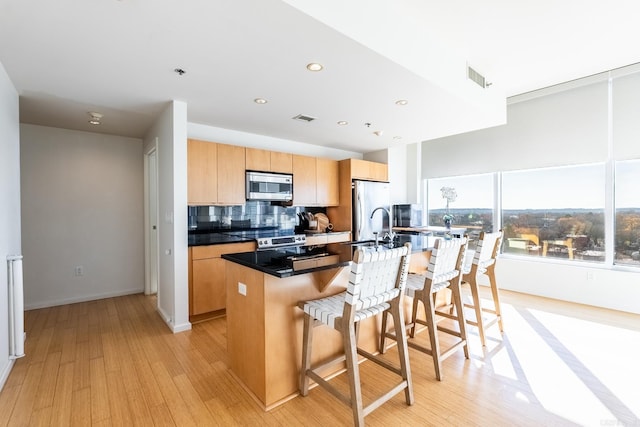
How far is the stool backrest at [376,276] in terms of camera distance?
1490 mm

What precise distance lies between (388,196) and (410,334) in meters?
2.93

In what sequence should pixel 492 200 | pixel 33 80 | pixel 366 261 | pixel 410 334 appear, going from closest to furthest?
pixel 366 261, pixel 33 80, pixel 410 334, pixel 492 200

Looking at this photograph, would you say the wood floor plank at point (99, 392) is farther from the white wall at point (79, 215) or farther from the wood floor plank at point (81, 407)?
the white wall at point (79, 215)

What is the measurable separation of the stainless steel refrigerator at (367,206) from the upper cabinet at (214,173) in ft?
6.36

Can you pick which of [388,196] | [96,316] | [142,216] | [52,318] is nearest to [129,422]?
[96,316]

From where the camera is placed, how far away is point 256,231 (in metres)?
4.37

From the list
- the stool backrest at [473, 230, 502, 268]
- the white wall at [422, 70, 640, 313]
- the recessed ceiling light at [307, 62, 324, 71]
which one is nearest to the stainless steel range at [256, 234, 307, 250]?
the recessed ceiling light at [307, 62, 324, 71]

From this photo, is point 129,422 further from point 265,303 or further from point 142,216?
point 142,216

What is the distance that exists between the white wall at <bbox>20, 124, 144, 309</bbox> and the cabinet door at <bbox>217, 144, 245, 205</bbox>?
68.9 inches

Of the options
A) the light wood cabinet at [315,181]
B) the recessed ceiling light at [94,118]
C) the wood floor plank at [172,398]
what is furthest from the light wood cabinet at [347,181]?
the recessed ceiling light at [94,118]

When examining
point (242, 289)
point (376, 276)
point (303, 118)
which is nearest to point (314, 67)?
point (303, 118)

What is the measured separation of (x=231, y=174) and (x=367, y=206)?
7.76ft

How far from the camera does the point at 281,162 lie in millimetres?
4227

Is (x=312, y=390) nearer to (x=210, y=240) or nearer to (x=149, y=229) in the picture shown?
(x=210, y=240)
